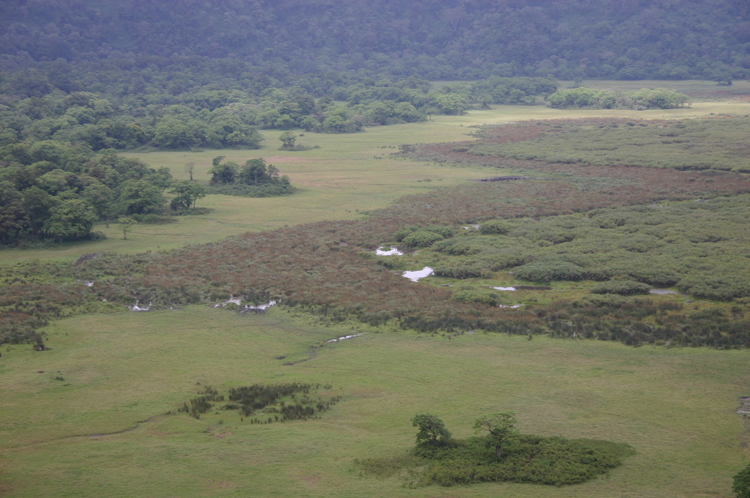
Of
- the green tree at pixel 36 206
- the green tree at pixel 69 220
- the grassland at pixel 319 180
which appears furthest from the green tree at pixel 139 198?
the green tree at pixel 36 206

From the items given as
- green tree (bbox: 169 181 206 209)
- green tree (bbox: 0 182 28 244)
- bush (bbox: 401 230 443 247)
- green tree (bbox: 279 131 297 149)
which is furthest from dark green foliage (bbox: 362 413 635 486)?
green tree (bbox: 279 131 297 149)

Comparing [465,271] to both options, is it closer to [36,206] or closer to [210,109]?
[36,206]

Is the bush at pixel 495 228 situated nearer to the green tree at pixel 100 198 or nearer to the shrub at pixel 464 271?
the shrub at pixel 464 271

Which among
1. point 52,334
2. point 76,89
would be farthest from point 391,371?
point 76,89

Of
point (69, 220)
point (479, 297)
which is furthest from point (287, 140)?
point (479, 297)

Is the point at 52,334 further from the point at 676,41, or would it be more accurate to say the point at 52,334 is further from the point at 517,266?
the point at 676,41

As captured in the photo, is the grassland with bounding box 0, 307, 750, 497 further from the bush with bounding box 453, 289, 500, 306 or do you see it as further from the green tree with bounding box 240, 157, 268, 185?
the green tree with bounding box 240, 157, 268, 185
